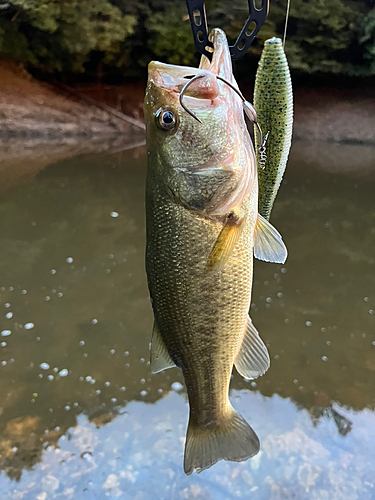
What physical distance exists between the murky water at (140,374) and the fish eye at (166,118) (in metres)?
2.43

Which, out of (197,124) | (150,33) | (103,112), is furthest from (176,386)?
(150,33)

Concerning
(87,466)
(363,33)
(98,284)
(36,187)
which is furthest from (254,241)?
(363,33)

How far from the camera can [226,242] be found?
1.07 m

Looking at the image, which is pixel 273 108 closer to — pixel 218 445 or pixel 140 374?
pixel 218 445

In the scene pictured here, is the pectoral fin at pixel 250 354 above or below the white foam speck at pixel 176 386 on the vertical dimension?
above

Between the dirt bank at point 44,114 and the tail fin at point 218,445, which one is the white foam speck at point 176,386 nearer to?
the tail fin at point 218,445

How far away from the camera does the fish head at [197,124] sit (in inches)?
40.1

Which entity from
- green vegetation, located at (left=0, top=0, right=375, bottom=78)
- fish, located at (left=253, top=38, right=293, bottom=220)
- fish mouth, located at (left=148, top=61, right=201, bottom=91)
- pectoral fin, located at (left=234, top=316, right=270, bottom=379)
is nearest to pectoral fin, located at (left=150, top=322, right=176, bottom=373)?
pectoral fin, located at (left=234, top=316, right=270, bottom=379)

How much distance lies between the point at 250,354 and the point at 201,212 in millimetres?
555

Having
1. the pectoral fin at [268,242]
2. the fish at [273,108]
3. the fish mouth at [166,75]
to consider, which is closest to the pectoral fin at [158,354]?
the pectoral fin at [268,242]

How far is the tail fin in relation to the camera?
1366 millimetres

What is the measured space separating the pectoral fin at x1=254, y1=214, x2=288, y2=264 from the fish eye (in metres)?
0.38

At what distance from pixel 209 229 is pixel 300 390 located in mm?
2657

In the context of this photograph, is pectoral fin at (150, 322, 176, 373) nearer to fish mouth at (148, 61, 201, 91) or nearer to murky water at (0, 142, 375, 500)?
fish mouth at (148, 61, 201, 91)
